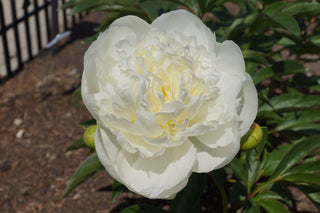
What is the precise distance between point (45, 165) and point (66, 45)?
182 centimetres

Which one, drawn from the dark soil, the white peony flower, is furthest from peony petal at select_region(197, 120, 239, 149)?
the dark soil

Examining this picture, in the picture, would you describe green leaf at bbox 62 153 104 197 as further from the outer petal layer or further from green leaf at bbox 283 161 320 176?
green leaf at bbox 283 161 320 176

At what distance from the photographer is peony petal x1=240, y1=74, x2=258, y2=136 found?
0.85 meters

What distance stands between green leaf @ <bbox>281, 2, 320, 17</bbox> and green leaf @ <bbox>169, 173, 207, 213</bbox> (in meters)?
0.74

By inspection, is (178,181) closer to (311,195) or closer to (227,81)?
(227,81)

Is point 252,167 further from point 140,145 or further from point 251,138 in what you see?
point 140,145

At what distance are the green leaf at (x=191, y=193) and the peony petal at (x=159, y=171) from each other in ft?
0.78

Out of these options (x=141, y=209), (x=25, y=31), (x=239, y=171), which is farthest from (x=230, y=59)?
(x=25, y=31)

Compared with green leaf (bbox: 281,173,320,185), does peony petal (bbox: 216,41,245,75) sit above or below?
above

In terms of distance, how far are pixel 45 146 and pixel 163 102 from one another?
192 centimetres

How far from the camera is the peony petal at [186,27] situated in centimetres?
89

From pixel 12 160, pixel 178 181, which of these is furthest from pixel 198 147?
pixel 12 160

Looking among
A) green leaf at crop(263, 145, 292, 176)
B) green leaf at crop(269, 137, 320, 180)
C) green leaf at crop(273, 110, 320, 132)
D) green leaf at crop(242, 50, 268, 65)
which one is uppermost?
green leaf at crop(242, 50, 268, 65)

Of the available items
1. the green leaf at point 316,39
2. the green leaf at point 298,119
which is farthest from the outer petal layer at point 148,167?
the green leaf at point 316,39
